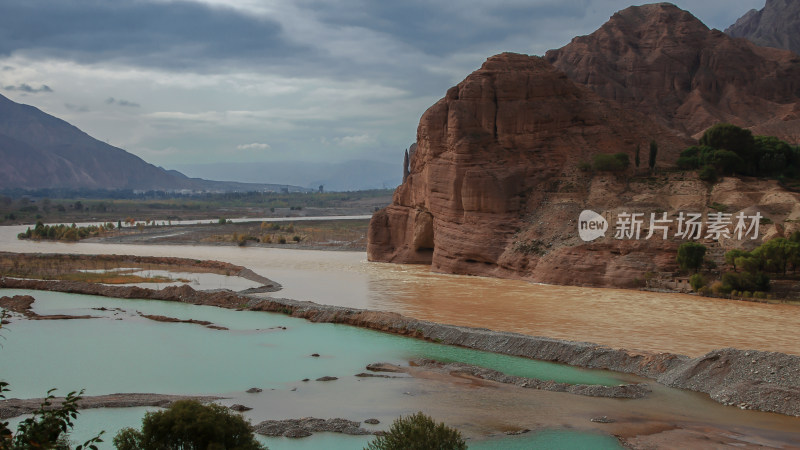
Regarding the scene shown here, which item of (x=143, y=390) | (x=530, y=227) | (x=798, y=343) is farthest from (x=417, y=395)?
(x=530, y=227)

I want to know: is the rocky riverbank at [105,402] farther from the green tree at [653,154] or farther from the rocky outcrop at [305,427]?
the green tree at [653,154]

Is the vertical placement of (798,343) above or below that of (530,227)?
below

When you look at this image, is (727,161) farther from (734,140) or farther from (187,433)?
(187,433)

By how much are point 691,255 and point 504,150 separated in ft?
59.8

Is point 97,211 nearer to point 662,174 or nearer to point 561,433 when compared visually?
point 662,174

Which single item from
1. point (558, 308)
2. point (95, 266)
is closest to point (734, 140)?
point (558, 308)

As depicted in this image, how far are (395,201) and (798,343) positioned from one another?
41.1 meters

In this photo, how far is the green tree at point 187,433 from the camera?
428 inches

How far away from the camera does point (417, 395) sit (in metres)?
18.0

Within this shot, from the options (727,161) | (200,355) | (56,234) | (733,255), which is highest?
(727,161)

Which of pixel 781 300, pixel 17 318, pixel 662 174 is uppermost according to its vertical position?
pixel 662 174

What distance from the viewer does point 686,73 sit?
8175 centimetres

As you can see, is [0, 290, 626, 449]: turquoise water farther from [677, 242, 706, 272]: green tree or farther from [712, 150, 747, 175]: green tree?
[712, 150, 747, 175]: green tree

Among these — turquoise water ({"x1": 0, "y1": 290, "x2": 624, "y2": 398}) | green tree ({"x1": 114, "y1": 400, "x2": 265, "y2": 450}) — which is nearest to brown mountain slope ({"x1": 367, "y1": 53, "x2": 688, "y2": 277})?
turquoise water ({"x1": 0, "y1": 290, "x2": 624, "y2": 398})
